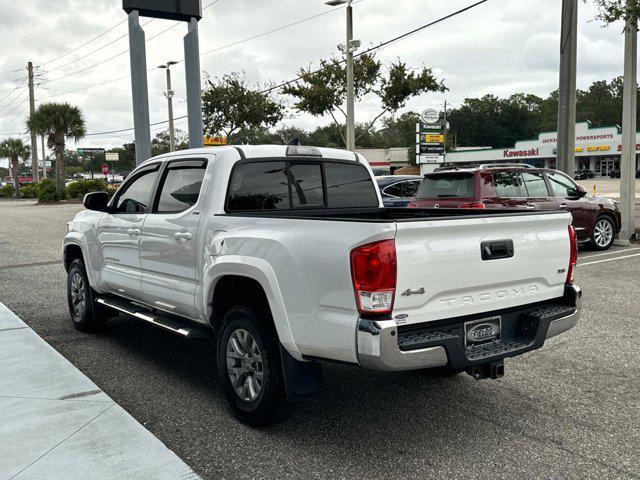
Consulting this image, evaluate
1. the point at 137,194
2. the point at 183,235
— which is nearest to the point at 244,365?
the point at 183,235

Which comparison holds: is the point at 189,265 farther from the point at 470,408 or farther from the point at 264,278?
the point at 470,408

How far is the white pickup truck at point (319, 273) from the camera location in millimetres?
3250

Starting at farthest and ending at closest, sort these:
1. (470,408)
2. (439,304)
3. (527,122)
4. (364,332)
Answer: (527,122) < (470,408) < (439,304) < (364,332)

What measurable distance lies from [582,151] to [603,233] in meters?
61.0

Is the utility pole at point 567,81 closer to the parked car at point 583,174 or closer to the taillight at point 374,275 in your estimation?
the taillight at point 374,275

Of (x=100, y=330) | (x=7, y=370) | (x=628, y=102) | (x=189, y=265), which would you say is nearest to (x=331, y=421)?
(x=189, y=265)

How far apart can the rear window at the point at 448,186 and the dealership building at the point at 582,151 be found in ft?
187

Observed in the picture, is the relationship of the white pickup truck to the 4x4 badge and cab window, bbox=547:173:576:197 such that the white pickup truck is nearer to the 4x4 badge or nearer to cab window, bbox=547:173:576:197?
the 4x4 badge

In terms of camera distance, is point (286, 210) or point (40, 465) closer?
point (40, 465)

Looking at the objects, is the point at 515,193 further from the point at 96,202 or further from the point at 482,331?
the point at 482,331

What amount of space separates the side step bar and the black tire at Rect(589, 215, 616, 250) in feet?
32.2

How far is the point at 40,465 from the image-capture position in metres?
3.44

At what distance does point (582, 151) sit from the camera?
6781 centimetres

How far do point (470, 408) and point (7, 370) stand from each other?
3.79m
